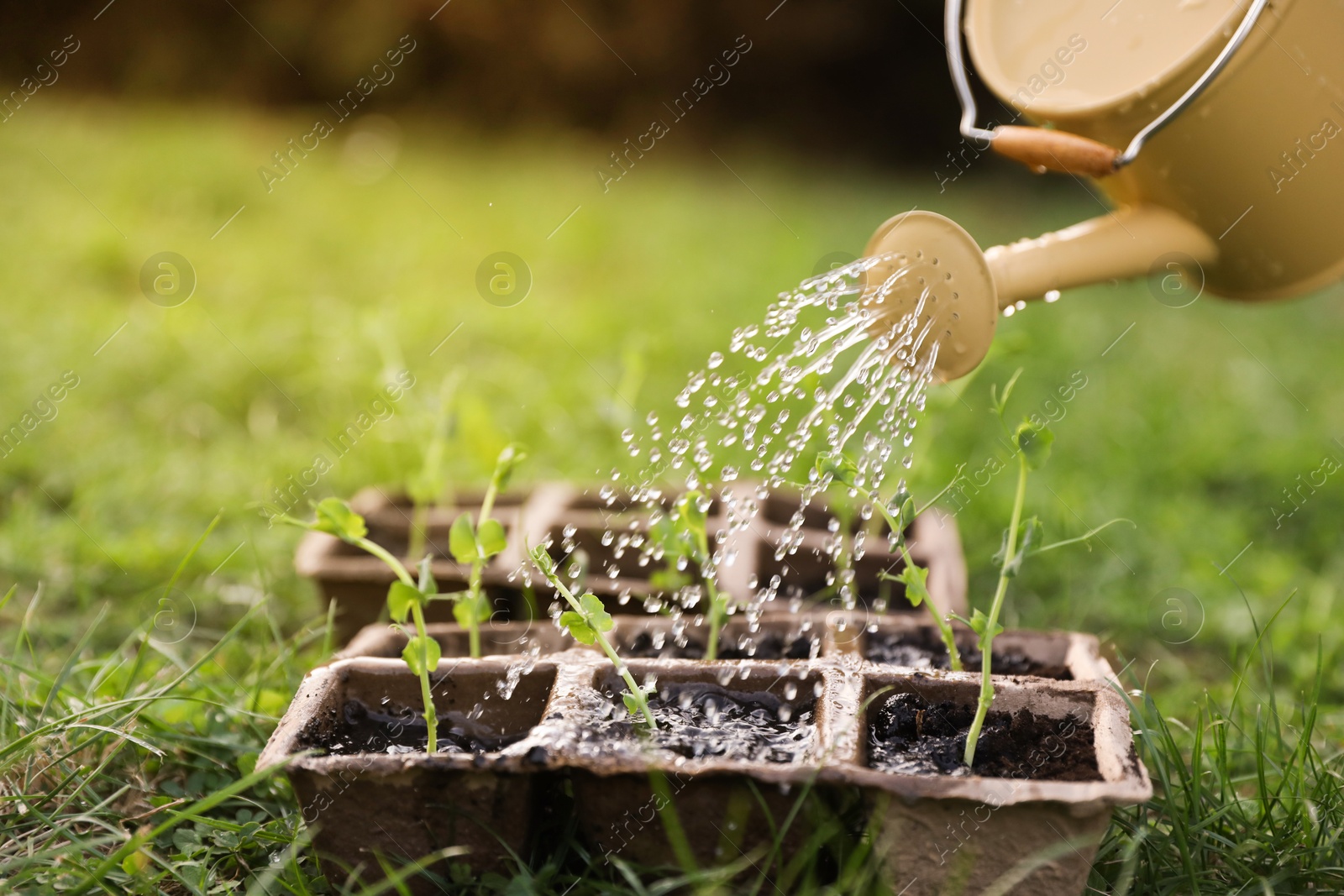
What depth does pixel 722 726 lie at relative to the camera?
3.49 ft

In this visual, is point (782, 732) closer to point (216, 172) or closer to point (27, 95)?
point (216, 172)

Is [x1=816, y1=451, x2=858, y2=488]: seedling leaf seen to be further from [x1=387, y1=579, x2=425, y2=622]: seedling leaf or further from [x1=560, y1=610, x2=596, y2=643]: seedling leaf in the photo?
[x1=387, y1=579, x2=425, y2=622]: seedling leaf

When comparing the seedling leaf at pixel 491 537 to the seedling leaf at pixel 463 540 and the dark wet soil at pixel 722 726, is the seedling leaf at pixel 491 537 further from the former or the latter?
the dark wet soil at pixel 722 726

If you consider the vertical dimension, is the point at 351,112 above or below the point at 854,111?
above

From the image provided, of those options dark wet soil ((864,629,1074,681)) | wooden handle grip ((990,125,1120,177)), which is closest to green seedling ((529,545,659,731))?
dark wet soil ((864,629,1074,681))

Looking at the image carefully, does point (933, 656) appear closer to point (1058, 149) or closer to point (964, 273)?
point (964, 273)

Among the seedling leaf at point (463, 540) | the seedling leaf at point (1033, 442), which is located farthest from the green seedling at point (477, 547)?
the seedling leaf at point (1033, 442)

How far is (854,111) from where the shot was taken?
6602 millimetres

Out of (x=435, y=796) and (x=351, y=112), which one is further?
(x=351, y=112)

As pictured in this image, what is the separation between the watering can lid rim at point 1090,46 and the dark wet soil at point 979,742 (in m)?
0.65

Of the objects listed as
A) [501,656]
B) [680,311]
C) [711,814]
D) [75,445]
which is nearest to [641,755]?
[711,814]

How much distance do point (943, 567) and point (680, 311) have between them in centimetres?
196

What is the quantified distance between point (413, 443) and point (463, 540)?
1318mm

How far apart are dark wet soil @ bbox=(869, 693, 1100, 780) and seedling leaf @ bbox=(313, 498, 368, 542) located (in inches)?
21.4
